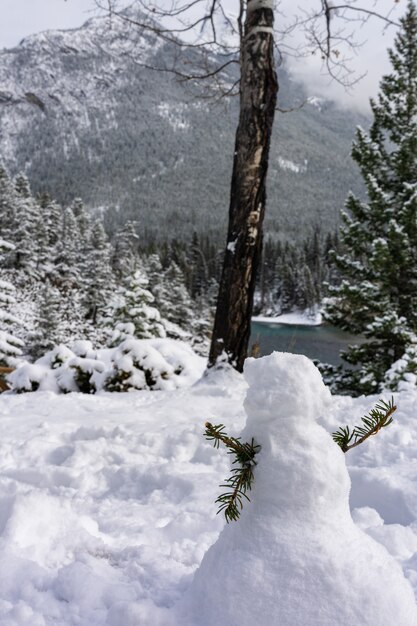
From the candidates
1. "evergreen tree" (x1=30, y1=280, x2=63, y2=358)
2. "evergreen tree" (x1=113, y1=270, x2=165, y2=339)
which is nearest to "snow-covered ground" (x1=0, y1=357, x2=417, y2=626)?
"evergreen tree" (x1=113, y1=270, x2=165, y2=339)

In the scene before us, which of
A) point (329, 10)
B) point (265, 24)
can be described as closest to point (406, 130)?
point (329, 10)

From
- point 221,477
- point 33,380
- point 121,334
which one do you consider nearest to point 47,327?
point 121,334

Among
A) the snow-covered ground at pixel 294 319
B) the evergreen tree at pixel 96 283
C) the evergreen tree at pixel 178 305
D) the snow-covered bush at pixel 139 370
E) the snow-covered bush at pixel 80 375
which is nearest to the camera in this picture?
the snow-covered bush at pixel 139 370

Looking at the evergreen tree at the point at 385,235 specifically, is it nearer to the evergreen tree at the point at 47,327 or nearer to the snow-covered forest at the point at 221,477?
the snow-covered forest at the point at 221,477

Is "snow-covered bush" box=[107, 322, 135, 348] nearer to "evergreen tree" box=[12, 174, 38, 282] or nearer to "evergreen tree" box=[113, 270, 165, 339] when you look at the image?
"evergreen tree" box=[113, 270, 165, 339]

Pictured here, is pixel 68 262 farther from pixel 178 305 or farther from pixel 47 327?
pixel 47 327

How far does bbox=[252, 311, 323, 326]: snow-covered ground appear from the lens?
7383cm

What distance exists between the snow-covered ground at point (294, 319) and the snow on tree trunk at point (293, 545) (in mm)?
71617

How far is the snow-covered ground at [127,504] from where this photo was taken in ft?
4.40

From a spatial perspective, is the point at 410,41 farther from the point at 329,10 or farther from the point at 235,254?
the point at 235,254

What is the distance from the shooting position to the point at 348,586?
1.09 m

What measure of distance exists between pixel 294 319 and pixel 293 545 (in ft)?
272

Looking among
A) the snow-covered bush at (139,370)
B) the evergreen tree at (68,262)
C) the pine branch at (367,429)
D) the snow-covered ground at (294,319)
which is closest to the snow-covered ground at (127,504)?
the pine branch at (367,429)

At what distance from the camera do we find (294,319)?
82.3 m
